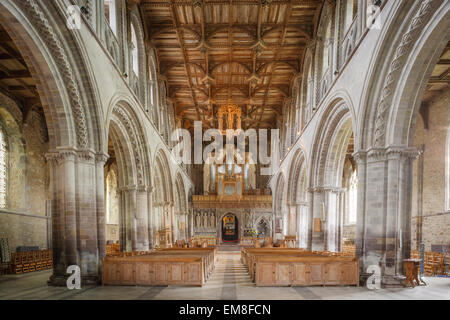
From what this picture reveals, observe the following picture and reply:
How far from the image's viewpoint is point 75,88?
9.52 metres

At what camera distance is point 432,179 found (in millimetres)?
16516

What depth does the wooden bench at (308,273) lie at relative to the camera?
9586 millimetres

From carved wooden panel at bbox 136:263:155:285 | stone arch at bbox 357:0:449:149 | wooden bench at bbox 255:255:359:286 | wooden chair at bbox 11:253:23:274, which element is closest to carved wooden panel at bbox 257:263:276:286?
wooden bench at bbox 255:255:359:286

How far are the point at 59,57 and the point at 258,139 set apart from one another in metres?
26.3

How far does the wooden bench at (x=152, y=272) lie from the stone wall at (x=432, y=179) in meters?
12.3

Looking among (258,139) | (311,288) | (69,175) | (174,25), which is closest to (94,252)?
(69,175)

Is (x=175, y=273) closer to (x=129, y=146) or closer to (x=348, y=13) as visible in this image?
(x=129, y=146)

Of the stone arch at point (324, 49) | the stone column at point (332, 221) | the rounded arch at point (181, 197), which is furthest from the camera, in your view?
the rounded arch at point (181, 197)

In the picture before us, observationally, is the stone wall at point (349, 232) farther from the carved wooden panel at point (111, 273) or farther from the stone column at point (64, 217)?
the stone column at point (64, 217)

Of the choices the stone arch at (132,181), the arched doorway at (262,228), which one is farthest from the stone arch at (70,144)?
the arched doorway at (262,228)

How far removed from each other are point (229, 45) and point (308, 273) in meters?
13.9

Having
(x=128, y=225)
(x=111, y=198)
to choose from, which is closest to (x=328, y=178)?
(x=128, y=225)

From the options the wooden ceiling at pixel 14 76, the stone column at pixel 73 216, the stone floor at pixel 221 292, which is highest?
the wooden ceiling at pixel 14 76

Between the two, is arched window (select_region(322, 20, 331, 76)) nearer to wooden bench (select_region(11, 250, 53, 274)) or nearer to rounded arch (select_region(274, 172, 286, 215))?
rounded arch (select_region(274, 172, 286, 215))
